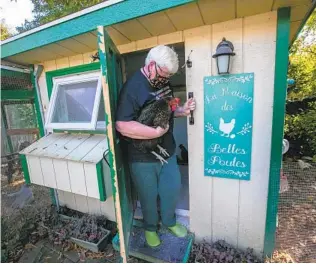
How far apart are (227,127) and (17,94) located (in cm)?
245

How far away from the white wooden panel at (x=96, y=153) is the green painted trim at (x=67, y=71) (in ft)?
2.71

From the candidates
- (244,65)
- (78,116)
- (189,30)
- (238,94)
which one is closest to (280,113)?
(238,94)

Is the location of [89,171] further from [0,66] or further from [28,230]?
[0,66]

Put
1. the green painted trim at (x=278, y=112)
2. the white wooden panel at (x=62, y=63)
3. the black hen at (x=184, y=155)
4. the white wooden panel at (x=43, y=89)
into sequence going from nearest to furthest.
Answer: the green painted trim at (x=278, y=112) < the white wooden panel at (x=62, y=63) < the white wooden panel at (x=43, y=89) < the black hen at (x=184, y=155)

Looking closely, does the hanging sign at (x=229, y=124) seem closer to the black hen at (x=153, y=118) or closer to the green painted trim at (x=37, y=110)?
the black hen at (x=153, y=118)

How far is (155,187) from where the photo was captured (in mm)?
1842

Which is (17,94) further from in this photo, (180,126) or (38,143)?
(180,126)

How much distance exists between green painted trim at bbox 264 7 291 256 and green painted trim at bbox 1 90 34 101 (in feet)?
9.09

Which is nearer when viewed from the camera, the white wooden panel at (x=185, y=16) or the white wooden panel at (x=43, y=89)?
the white wooden panel at (x=185, y=16)

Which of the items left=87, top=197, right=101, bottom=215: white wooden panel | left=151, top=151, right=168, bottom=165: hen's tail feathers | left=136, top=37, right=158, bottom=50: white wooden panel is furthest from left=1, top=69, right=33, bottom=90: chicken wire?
left=151, top=151, right=168, bottom=165: hen's tail feathers

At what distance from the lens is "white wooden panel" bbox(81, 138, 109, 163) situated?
192 cm

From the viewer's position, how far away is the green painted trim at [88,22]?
1470 millimetres

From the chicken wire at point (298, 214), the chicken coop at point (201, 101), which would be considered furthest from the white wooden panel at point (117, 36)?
the chicken wire at point (298, 214)

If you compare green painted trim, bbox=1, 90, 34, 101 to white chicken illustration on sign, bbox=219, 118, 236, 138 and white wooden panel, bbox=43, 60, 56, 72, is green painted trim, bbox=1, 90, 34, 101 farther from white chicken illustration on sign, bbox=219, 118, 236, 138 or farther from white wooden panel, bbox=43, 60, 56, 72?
white chicken illustration on sign, bbox=219, 118, 236, 138
